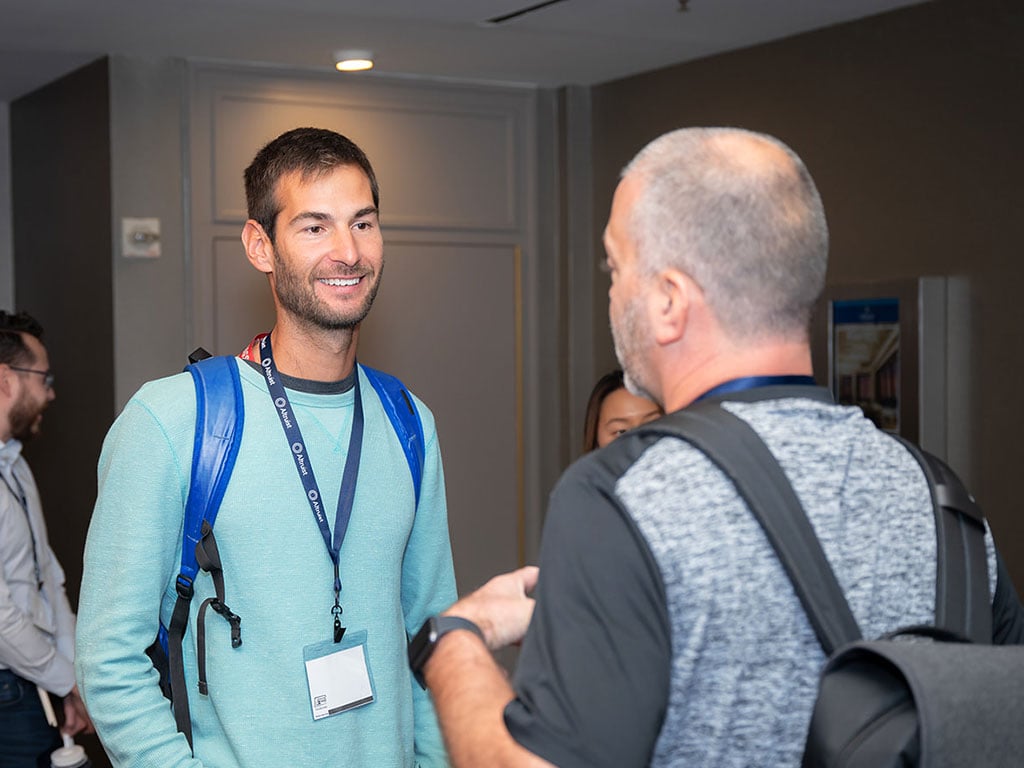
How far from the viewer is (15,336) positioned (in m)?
3.90

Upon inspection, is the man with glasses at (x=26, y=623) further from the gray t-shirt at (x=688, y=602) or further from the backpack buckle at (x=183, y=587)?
the gray t-shirt at (x=688, y=602)

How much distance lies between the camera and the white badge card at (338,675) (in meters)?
1.83

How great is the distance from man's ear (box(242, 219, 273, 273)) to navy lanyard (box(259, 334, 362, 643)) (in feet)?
0.65

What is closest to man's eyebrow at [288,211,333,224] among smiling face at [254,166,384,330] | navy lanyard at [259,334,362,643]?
smiling face at [254,166,384,330]

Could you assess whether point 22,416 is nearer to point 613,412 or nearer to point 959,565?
point 613,412

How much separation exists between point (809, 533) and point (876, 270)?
10.7ft

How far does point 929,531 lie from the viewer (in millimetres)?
1091

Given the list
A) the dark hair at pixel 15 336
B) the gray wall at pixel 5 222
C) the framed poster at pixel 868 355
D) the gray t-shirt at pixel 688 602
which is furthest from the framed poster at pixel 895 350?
the gray wall at pixel 5 222

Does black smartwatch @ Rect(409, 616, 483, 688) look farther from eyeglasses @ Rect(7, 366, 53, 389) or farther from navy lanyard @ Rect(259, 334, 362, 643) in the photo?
eyeglasses @ Rect(7, 366, 53, 389)

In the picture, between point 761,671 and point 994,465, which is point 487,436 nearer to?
point 994,465

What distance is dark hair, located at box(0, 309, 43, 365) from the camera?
3830 mm

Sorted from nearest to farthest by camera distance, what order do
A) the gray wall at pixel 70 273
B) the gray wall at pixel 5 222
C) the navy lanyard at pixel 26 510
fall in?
the navy lanyard at pixel 26 510
the gray wall at pixel 70 273
the gray wall at pixel 5 222

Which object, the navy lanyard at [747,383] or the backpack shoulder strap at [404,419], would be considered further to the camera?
the backpack shoulder strap at [404,419]

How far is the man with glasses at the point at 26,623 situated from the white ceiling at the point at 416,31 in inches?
50.2
